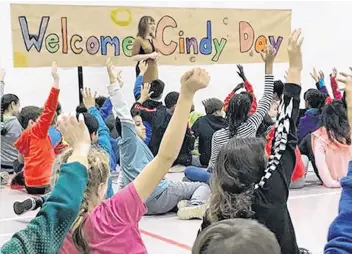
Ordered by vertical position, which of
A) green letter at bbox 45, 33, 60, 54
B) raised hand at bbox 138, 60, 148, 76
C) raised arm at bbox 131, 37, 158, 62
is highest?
green letter at bbox 45, 33, 60, 54

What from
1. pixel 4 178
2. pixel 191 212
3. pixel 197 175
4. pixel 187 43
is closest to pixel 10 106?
pixel 4 178

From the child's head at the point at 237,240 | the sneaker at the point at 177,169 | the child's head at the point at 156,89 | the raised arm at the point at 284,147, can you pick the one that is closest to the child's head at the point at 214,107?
the child's head at the point at 156,89

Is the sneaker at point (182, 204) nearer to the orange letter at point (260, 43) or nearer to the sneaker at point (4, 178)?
the sneaker at point (4, 178)

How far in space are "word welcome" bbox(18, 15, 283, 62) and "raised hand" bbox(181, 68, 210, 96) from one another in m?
4.70

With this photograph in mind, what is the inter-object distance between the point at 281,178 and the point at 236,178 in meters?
0.18

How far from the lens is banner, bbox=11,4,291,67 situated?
20.2 feet

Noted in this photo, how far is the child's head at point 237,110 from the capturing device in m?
3.84

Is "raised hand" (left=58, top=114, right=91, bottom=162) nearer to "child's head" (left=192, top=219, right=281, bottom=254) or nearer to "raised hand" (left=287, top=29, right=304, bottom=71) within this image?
"child's head" (left=192, top=219, right=281, bottom=254)

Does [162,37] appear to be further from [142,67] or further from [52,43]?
[52,43]

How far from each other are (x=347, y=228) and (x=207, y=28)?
592cm

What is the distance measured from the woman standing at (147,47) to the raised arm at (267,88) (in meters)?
2.82

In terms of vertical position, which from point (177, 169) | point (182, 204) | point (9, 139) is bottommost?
point (177, 169)

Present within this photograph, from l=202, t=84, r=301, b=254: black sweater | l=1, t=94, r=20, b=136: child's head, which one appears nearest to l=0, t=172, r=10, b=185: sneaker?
l=1, t=94, r=20, b=136: child's head

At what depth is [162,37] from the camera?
684 cm
